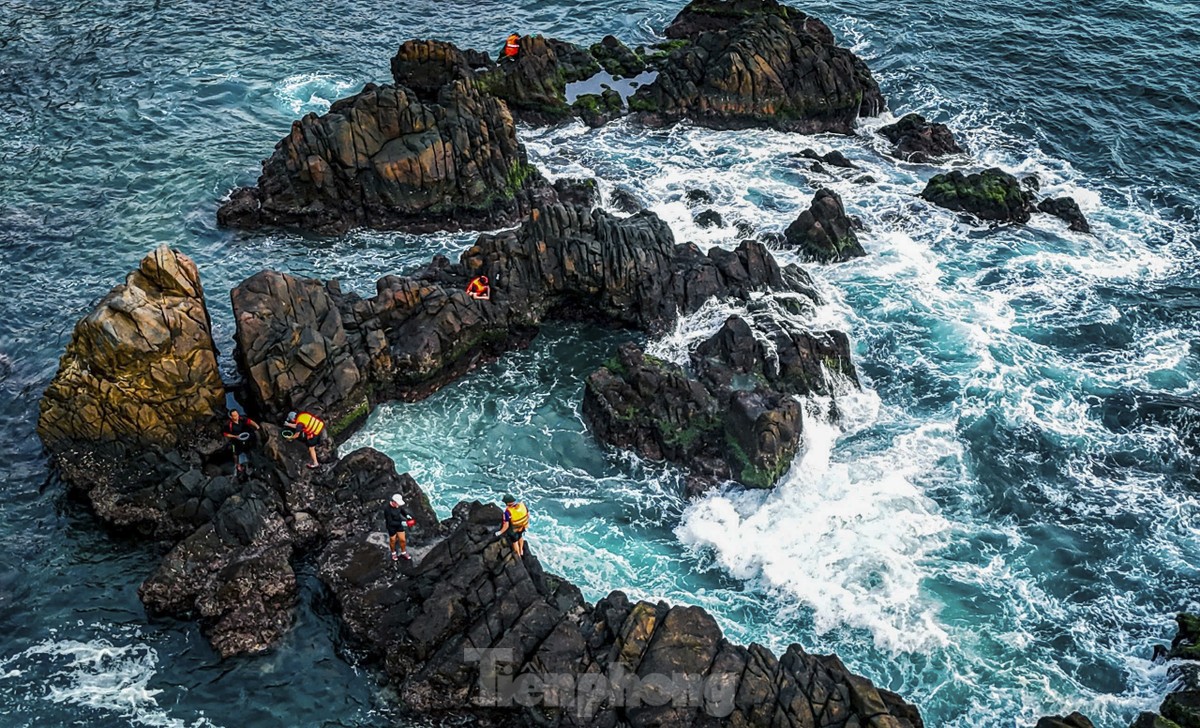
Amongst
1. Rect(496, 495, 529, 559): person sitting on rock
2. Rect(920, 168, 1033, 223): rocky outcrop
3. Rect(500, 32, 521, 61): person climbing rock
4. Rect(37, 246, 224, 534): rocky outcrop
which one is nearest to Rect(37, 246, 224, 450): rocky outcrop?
Rect(37, 246, 224, 534): rocky outcrop

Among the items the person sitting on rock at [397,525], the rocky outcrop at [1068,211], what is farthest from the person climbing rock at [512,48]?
the person sitting on rock at [397,525]

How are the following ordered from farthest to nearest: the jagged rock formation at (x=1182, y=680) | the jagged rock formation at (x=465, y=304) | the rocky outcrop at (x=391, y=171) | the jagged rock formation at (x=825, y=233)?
1. the rocky outcrop at (x=391, y=171)
2. the jagged rock formation at (x=825, y=233)
3. the jagged rock formation at (x=465, y=304)
4. the jagged rock formation at (x=1182, y=680)

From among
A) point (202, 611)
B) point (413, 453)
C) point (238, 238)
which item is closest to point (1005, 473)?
point (413, 453)

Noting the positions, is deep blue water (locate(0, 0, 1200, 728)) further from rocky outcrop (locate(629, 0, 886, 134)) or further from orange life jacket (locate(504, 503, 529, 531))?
orange life jacket (locate(504, 503, 529, 531))

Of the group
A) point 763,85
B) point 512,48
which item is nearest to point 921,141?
point 763,85

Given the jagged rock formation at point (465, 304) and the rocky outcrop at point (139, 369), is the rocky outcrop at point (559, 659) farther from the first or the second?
the rocky outcrop at point (139, 369)
